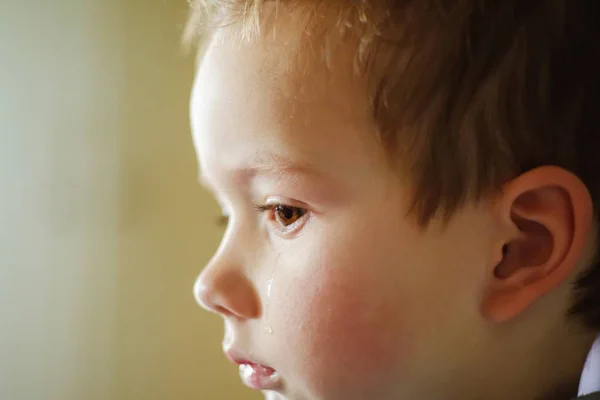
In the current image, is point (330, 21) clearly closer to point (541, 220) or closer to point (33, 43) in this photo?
point (541, 220)

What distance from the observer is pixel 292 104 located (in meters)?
0.41

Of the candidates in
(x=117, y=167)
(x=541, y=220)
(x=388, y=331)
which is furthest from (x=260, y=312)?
(x=117, y=167)

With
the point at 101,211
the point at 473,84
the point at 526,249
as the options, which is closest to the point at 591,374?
the point at 526,249

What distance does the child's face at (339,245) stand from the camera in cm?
41

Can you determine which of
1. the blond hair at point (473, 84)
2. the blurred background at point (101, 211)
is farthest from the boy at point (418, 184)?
the blurred background at point (101, 211)

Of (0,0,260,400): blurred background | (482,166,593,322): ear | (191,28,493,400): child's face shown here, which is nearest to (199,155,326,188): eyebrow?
(191,28,493,400): child's face

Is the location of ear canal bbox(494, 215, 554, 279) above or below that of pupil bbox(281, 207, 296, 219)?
below

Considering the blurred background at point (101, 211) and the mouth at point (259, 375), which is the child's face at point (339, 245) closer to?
the mouth at point (259, 375)

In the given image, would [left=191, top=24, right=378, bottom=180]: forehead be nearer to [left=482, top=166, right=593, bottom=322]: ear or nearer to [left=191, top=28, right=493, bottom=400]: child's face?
[left=191, top=28, right=493, bottom=400]: child's face

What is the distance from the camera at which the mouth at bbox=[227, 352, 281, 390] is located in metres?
0.47

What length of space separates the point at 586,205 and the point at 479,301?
96 mm

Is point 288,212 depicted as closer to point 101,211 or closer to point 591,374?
point 591,374

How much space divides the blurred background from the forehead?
1.50ft

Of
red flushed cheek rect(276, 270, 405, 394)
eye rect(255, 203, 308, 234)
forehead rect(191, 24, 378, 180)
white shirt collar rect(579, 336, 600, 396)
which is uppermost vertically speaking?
forehead rect(191, 24, 378, 180)
